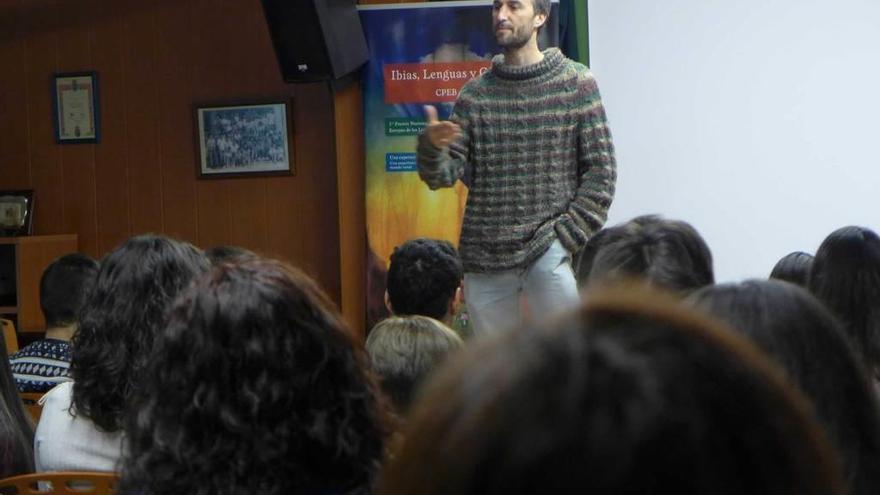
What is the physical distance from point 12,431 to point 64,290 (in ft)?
3.63

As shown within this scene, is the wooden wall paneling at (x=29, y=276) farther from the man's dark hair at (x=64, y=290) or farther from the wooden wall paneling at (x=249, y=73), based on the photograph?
the man's dark hair at (x=64, y=290)

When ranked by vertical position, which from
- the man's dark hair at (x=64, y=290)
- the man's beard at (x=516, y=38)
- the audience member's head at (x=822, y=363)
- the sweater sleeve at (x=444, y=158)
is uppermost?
the man's beard at (x=516, y=38)

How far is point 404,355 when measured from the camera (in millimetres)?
2156

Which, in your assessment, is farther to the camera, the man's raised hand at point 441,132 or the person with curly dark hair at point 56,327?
the man's raised hand at point 441,132

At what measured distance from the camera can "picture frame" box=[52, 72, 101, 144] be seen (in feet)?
20.3

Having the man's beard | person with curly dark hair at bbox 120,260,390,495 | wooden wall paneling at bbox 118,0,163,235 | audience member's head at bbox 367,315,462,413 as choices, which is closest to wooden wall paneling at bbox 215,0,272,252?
wooden wall paneling at bbox 118,0,163,235

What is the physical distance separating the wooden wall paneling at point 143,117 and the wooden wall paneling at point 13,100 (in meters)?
0.60

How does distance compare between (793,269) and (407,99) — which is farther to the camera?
(407,99)

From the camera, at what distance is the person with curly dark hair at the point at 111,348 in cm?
202

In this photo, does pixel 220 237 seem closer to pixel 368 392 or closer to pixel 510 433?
pixel 368 392

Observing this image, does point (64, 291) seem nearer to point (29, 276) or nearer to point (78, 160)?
point (29, 276)

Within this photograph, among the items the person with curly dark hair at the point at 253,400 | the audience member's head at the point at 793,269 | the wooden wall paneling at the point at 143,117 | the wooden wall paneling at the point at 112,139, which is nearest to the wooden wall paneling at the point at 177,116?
the wooden wall paneling at the point at 143,117

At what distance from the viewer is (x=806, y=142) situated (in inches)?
202

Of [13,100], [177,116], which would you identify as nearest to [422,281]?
[177,116]
